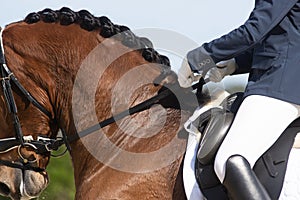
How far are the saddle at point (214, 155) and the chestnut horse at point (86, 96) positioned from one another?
1.17ft

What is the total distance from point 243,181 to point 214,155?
30 cm

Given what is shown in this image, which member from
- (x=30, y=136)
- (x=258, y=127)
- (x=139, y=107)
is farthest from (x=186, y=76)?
(x=30, y=136)

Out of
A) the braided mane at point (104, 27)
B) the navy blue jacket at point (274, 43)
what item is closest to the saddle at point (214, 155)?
the navy blue jacket at point (274, 43)

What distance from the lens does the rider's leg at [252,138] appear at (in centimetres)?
495

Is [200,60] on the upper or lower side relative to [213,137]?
upper

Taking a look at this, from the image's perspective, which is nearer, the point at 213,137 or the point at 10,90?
the point at 213,137

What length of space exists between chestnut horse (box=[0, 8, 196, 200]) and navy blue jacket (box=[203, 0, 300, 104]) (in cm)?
70

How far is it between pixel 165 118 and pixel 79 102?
68 cm

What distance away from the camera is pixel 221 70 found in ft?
18.4

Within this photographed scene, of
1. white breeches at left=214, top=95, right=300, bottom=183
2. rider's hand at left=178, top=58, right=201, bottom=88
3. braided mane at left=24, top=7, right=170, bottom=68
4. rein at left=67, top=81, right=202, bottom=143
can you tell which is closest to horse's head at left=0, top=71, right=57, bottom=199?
rein at left=67, top=81, right=202, bottom=143

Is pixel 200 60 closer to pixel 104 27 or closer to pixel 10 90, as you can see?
pixel 104 27

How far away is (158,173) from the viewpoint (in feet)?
17.7

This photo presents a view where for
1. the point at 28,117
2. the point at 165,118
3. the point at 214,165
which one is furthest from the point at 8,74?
the point at 214,165

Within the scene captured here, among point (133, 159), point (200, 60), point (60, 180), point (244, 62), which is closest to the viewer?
point (200, 60)
